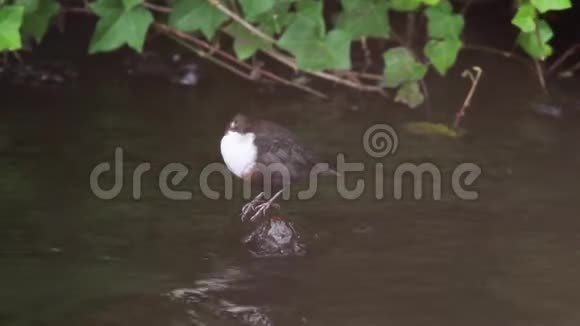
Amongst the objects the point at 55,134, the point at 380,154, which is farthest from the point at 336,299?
the point at 55,134

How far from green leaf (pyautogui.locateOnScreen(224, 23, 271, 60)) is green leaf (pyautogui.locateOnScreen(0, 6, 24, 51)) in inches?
52.1

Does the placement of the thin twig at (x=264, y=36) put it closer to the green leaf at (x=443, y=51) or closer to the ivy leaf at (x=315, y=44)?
the ivy leaf at (x=315, y=44)

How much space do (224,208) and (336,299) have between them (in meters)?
1.12

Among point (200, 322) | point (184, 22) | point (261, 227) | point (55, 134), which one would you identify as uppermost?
point (184, 22)

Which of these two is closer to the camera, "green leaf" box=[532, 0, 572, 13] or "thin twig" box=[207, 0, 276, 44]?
"green leaf" box=[532, 0, 572, 13]

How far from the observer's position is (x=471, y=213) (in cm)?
528

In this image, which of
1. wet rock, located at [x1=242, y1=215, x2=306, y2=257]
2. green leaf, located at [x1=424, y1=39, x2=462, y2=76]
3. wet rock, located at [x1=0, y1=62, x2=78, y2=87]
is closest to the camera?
wet rock, located at [x1=242, y1=215, x2=306, y2=257]

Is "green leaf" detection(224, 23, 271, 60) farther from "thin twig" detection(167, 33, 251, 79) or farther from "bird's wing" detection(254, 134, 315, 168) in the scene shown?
"bird's wing" detection(254, 134, 315, 168)

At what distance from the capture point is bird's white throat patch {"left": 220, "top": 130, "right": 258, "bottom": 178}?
16.0 ft

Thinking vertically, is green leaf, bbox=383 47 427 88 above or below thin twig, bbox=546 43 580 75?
below

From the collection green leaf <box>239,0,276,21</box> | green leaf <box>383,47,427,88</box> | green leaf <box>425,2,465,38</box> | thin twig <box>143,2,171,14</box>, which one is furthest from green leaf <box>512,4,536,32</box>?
thin twig <box>143,2,171,14</box>

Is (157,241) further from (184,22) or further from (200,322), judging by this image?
(184,22)

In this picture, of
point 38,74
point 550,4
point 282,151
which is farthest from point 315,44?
point 38,74

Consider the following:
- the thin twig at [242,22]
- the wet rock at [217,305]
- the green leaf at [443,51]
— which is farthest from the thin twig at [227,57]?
the wet rock at [217,305]
